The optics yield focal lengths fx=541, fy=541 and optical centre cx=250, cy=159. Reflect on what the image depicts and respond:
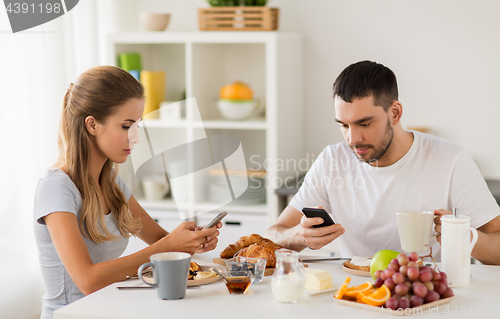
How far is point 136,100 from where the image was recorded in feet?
5.24

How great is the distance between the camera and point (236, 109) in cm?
288

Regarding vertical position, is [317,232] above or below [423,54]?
below

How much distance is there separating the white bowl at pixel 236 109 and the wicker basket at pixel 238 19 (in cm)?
38

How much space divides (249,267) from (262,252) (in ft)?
0.52

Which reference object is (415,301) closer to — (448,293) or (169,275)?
(448,293)

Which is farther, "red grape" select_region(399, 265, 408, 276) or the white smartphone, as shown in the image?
the white smartphone

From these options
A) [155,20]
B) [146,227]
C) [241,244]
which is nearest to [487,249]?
[241,244]

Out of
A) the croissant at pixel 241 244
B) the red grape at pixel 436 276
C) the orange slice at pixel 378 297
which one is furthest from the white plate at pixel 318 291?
the croissant at pixel 241 244

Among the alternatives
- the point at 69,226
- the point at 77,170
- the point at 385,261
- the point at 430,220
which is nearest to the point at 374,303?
the point at 385,261

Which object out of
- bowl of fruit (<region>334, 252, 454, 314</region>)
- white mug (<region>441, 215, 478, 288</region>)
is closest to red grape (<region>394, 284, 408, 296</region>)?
bowl of fruit (<region>334, 252, 454, 314</region>)

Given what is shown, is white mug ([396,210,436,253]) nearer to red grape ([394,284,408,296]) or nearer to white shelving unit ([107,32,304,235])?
red grape ([394,284,408,296])

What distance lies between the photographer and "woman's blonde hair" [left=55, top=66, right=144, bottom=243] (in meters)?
1.51

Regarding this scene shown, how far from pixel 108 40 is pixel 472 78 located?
193 cm

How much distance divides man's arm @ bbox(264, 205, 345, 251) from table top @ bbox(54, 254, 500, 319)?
0.64ft
